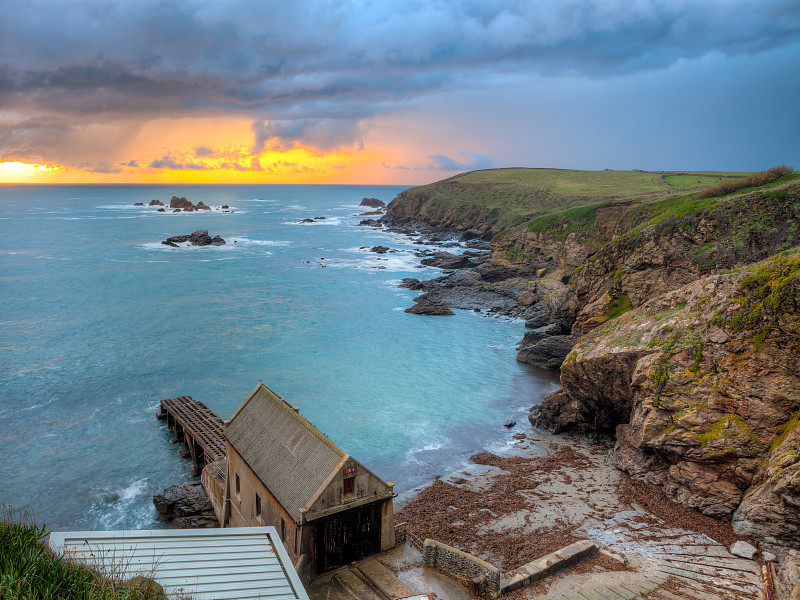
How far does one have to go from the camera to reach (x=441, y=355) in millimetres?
50250

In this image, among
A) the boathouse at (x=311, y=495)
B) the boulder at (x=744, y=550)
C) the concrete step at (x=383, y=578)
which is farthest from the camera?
the boulder at (x=744, y=550)

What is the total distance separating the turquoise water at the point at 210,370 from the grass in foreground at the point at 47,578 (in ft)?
56.1

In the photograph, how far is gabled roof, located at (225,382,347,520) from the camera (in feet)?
60.5

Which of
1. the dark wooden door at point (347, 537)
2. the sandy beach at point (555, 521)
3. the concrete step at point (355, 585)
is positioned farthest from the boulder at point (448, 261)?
the concrete step at point (355, 585)

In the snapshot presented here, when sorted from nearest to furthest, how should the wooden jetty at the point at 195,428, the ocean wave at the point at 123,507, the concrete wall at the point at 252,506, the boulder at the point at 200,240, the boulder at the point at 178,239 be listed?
1. the concrete wall at the point at 252,506
2. the ocean wave at the point at 123,507
3. the wooden jetty at the point at 195,428
4. the boulder at the point at 178,239
5. the boulder at the point at 200,240

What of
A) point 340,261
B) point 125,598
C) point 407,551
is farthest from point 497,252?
point 125,598

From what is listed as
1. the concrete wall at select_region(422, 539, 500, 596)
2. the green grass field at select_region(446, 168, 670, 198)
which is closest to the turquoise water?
the concrete wall at select_region(422, 539, 500, 596)

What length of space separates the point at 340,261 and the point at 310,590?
8486 cm

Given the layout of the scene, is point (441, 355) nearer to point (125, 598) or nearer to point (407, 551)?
point (407, 551)

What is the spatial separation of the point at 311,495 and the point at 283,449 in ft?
9.26

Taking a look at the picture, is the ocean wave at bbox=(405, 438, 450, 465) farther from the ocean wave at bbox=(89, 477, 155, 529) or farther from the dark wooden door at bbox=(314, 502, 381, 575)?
the ocean wave at bbox=(89, 477, 155, 529)

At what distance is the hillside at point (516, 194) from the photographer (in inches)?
4523

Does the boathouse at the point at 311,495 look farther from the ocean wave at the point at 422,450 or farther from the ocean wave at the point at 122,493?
the ocean wave at the point at 422,450

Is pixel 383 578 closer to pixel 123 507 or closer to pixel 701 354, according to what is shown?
pixel 123 507
